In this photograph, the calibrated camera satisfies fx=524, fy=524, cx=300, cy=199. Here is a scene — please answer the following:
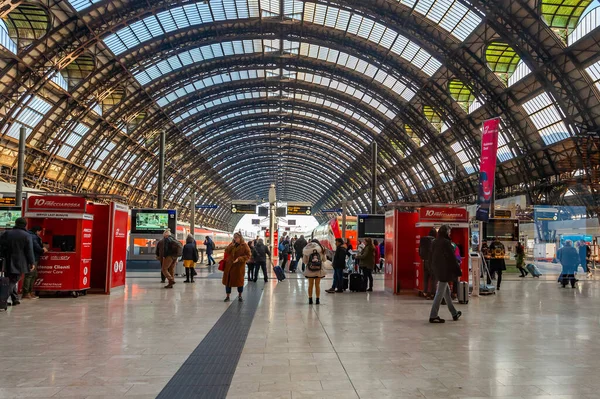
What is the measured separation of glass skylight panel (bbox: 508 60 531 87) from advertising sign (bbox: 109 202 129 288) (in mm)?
26055

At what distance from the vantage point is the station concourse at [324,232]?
6.28 meters

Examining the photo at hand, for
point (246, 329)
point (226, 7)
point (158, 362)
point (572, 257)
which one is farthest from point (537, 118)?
point (158, 362)

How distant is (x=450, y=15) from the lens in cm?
3188

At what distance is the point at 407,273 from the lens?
15.7m

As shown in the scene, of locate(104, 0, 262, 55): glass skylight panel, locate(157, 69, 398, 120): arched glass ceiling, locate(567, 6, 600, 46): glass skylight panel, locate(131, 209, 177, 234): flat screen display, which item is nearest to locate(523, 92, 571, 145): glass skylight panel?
locate(567, 6, 600, 46): glass skylight panel

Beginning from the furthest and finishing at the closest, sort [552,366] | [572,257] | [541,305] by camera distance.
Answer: [572,257] < [541,305] < [552,366]

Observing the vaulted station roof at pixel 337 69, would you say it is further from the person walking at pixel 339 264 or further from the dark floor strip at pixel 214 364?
the dark floor strip at pixel 214 364

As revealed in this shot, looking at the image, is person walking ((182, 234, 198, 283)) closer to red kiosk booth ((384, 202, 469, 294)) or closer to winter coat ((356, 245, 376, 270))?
winter coat ((356, 245, 376, 270))

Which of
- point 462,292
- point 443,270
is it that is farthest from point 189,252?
point 443,270

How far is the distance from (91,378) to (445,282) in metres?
6.44

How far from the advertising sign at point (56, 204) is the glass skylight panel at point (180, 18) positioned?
23.8 meters

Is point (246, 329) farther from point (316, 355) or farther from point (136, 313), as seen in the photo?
point (136, 313)

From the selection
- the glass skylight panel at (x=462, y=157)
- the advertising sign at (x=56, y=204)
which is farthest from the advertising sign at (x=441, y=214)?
the glass skylight panel at (x=462, y=157)

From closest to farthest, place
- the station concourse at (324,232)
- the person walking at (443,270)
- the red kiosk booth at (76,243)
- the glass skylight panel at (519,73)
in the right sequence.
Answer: the station concourse at (324,232), the person walking at (443,270), the red kiosk booth at (76,243), the glass skylight panel at (519,73)
